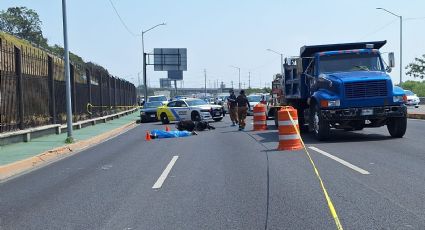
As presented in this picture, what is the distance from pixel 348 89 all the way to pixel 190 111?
51.4ft

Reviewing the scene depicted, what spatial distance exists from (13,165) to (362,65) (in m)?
10.7

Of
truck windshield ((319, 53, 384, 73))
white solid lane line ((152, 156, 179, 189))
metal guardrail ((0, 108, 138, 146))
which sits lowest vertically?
white solid lane line ((152, 156, 179, 189))

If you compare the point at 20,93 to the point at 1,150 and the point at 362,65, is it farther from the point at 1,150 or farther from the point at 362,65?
the point at 362,65

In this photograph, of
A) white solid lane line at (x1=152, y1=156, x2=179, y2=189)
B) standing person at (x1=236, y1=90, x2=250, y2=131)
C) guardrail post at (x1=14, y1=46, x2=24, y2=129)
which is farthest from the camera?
standing person at (x1=236, y1=90, x2=250, y2=131)

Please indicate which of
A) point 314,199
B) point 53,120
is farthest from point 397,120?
point 53,120

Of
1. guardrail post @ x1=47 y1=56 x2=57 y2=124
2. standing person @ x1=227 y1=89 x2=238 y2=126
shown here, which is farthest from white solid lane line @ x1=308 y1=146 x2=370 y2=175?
guardrail post @ x1=47 y1=56 x2=57 y2=124

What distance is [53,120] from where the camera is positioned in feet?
74.4

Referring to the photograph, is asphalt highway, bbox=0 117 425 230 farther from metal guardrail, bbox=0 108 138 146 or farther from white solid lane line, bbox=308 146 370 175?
metal guardrail, bbox=0 108 138 146

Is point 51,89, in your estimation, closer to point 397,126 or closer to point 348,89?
point 348,89

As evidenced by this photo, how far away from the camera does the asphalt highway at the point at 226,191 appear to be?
6.82m

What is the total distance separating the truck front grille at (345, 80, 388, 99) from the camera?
1580 cm

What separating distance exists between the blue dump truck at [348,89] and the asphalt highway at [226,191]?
1.37 meters

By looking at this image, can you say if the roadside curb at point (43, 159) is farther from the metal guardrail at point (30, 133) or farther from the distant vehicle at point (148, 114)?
the distant vehicle at point (148, 114)

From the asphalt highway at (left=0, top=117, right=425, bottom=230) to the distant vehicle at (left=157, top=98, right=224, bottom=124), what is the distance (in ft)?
49.8
